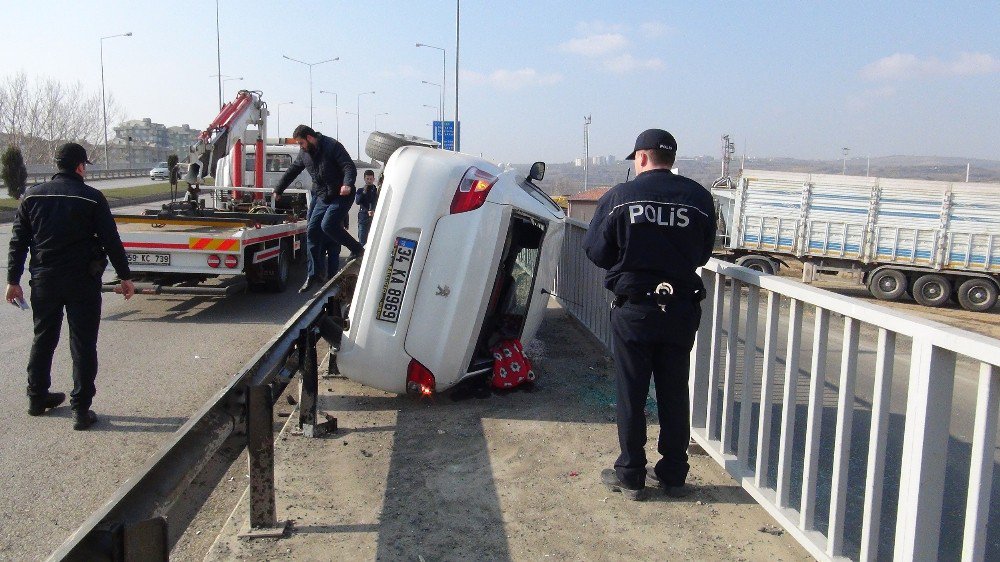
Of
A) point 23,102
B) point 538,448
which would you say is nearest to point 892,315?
point 538,448

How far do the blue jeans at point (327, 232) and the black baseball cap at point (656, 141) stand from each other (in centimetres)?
549

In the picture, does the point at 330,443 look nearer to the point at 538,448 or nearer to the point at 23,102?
the point at 538,448

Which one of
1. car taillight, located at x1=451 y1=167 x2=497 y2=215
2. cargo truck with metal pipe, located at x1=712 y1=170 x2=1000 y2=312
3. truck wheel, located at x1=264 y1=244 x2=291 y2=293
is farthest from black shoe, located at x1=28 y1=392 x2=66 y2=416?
cargo truck with metal pipe, located at x1=712 y1=170 x2=1000 y2=312

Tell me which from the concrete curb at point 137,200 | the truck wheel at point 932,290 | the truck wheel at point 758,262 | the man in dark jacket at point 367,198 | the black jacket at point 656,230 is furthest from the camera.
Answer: the concrete curb at point 137,200

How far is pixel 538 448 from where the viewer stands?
4.60 m

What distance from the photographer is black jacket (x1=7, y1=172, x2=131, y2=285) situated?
17.6ft

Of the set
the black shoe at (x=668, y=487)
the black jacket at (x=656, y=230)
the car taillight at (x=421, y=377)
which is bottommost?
the black shoe at (x=668, y=487)

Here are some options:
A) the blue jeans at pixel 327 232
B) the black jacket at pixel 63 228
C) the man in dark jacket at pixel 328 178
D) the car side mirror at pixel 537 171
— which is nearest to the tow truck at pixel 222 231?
the blue jeans at pixel 327 232

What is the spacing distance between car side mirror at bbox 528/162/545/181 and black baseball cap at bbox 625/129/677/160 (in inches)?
81.1

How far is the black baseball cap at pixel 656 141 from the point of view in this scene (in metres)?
3.84

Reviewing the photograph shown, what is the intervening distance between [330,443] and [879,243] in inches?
766

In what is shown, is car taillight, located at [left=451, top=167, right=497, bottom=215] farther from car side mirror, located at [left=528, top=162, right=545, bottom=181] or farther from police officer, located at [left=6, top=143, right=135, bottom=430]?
police officer, located at [left=6, top=143, right=135, bottom=430]

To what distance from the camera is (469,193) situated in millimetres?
4961

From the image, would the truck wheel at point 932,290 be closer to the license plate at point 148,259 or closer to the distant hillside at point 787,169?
the distant hillside at point 787,169
